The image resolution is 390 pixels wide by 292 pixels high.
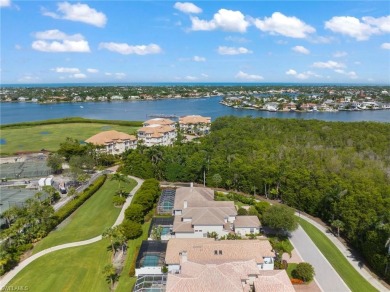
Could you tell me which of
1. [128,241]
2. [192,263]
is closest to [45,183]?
[128,241]

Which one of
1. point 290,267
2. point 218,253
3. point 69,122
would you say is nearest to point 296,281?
point 290,267

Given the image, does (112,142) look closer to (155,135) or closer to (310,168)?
(155,135)

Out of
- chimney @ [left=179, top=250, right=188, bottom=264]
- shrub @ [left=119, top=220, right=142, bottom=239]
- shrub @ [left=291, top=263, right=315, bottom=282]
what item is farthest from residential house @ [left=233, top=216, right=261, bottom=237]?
shrub @ [left=119, top=220, right=142, bottom=239]

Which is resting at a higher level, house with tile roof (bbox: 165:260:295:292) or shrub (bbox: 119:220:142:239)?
house with tile roof (bbox: 165:260:295:292)

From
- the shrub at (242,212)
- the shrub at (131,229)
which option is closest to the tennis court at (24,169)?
the shrub at (131,229)

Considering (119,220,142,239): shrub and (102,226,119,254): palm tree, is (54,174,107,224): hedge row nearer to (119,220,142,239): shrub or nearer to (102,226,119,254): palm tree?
(119,220,142,239): shrub

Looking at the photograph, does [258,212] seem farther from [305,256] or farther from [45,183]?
[45,183]
